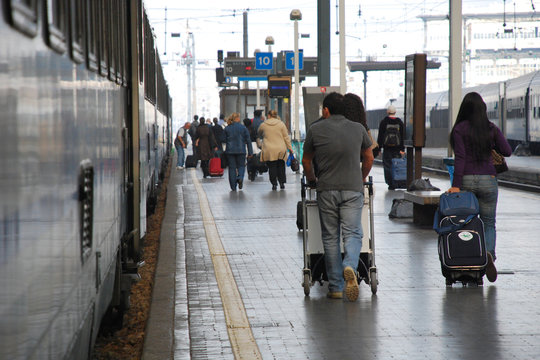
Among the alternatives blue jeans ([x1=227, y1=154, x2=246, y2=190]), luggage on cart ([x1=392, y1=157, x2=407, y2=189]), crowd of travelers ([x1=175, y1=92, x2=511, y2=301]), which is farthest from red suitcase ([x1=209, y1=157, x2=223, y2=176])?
crowd of travelers ([x1=175, y1=92, x2=511, y2=301])

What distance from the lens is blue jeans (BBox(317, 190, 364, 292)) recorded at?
817 cm

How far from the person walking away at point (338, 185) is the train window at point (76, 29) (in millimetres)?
4159

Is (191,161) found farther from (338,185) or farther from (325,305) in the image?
(325,305)

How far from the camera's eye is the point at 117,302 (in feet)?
22.8

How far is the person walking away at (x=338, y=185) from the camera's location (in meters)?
8.12

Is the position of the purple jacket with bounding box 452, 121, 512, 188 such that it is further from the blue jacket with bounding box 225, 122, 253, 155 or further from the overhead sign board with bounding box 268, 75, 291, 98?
the overhead sign board with bounding box 268, 75, 291, 98

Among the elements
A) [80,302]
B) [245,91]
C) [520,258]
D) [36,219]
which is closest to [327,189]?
[520,258]

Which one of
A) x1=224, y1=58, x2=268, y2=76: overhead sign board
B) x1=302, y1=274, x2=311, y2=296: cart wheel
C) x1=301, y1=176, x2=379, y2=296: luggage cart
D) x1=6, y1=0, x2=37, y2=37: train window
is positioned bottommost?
x1=302, y1=274, x2=311, y2=296: cart wheel

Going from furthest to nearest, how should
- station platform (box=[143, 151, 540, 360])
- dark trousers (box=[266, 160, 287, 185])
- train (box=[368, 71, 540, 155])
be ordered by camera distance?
1. train (box=[368, 71, 540, 155])
2. dark trousers (box=[266, 160, 287, 185])
3. station platform (box=[143, 151, 540, 360])

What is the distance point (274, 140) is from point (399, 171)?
2836 millimetres

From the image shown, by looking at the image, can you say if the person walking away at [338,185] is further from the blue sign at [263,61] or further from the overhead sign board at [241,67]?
the blue sign at [263,61]

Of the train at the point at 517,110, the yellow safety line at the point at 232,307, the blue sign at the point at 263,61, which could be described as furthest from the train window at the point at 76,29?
the blue sign at the point at 263,61

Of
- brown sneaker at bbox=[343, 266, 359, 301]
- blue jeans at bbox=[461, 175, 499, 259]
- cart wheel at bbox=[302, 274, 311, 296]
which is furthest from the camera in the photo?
blue jeans at bbox=[461, 175, 499, 259]

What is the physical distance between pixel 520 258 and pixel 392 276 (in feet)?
6.24
